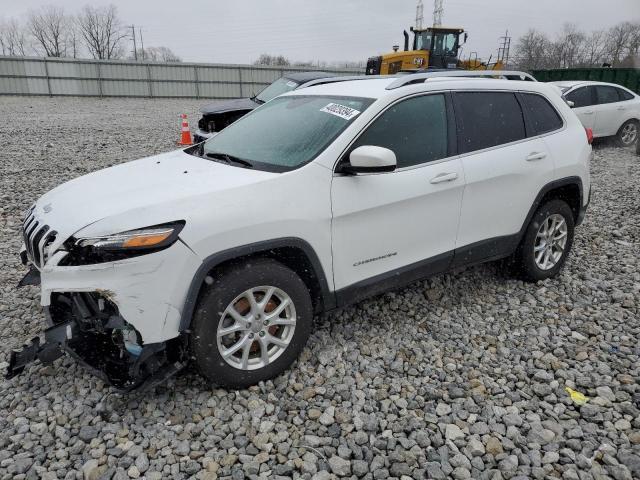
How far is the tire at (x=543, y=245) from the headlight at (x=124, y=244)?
3002 mm

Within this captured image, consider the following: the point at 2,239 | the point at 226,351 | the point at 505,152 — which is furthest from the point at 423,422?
the point at 2,239

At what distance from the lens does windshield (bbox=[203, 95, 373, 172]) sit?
124 inches

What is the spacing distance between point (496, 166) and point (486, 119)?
1.27 ft

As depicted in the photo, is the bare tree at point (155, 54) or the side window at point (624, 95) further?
the bare tree at point (155, 54)

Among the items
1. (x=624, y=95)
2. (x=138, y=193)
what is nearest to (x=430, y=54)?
(x=624, y=95)

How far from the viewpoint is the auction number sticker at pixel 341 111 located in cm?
328

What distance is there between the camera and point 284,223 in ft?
9.23

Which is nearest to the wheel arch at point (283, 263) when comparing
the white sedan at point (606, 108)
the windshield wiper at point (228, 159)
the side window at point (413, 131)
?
the windshield wiper at point (228, 159)

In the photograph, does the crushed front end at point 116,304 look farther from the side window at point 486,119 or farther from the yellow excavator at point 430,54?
the yellow excavator at point 430,54

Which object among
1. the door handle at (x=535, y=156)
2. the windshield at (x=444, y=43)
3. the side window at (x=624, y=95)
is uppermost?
the windshield at (x=444, y=43)

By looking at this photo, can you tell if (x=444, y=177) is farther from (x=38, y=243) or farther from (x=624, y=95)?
(x=624, y=95)

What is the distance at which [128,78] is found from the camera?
26578 millimetres

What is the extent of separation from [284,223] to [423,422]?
1366 mm

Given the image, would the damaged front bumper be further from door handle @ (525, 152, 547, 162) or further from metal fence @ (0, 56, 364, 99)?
metal fence @ (0, 56, 364, 99)
